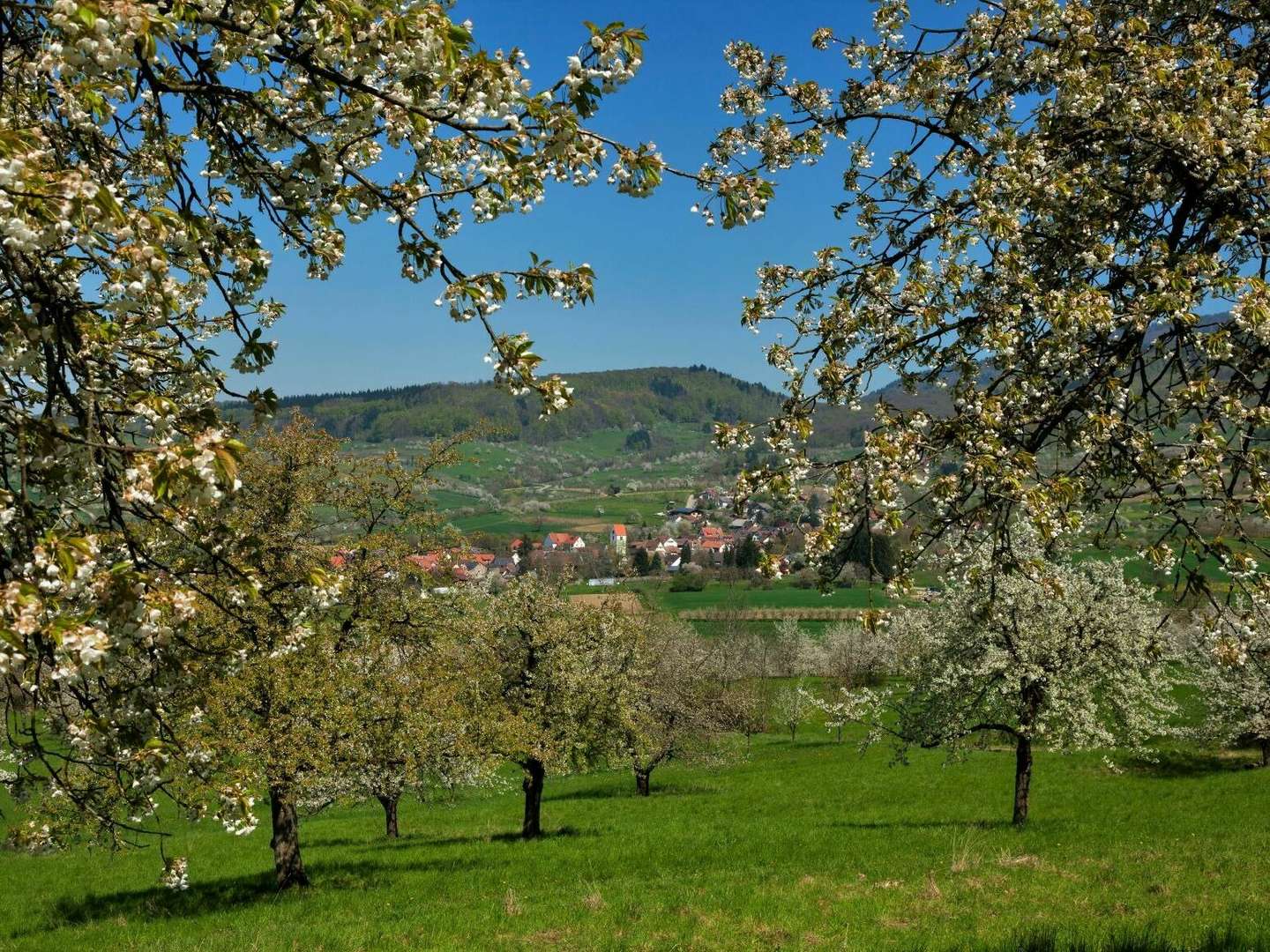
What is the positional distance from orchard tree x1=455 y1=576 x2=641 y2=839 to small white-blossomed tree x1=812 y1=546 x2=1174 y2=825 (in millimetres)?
8087

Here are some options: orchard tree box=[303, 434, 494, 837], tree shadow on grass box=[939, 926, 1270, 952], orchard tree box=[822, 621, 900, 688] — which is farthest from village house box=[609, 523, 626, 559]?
tree shadow on grass box=[939, 926, 1270, 952]

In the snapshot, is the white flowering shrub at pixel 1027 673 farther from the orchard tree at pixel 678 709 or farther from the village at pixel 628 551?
the orchard tree at pixel 678 709

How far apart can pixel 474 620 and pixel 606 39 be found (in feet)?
66.7

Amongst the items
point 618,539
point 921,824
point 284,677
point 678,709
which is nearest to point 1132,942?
point 284,677

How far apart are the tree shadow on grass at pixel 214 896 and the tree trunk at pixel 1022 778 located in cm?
1564

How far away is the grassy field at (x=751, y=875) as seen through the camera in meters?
11.8

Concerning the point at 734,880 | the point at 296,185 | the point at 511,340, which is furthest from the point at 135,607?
the point at 734,880

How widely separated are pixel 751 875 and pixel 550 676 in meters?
11.1

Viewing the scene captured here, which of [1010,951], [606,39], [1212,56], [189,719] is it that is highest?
[1212,56]

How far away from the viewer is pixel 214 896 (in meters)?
19.3

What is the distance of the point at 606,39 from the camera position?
3688mm

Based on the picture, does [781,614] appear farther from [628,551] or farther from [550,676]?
[550,676]

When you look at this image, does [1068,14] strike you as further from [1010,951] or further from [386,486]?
[386,486]

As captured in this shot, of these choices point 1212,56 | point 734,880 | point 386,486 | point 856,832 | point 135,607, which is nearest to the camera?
point 135,607
